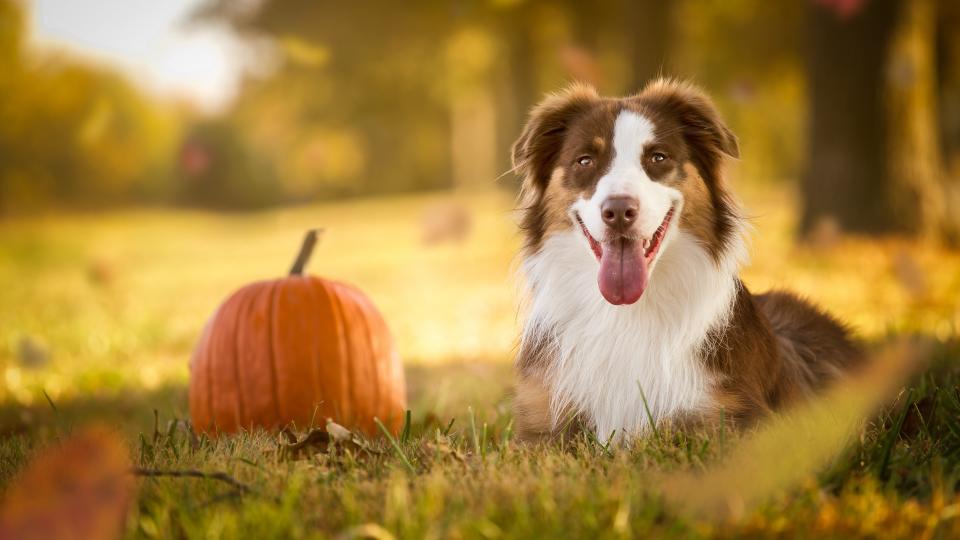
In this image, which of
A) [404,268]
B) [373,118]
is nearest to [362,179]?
[373,118]

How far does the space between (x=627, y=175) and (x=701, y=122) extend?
1.76 feet

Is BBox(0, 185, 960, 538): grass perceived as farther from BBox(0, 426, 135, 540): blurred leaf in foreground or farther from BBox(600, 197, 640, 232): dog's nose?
BBox(600, 197, 640, 232): dog's nose

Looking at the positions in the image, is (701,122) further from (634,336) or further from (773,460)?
(773,460)

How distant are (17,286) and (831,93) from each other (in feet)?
36.0

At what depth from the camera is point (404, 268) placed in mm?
14273

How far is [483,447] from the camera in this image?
320 cm

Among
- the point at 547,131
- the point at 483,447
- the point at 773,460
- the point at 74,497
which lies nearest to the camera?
the point at 74,497

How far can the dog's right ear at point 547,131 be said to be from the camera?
379cm

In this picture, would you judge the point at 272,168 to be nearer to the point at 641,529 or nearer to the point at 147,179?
the point at 147,179

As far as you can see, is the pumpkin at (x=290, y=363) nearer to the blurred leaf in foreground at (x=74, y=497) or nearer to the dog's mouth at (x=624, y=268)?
the dog's mouth at (x=624, y=268)

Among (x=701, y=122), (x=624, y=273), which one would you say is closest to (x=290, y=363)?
(x=624, y=273)

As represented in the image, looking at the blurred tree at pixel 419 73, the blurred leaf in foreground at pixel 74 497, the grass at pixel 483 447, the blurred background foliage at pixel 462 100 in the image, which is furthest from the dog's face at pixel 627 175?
the blurred leaf in foreground at pixel 74 497

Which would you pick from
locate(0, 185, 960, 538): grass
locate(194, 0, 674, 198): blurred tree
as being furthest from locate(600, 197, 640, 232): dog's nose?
locate(194, 0, 674, 198): blurred tree

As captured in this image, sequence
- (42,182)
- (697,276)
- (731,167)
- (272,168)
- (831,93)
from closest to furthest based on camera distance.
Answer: (697,276) < (731,167) < (831,93) < (42,182) < (272,168)
